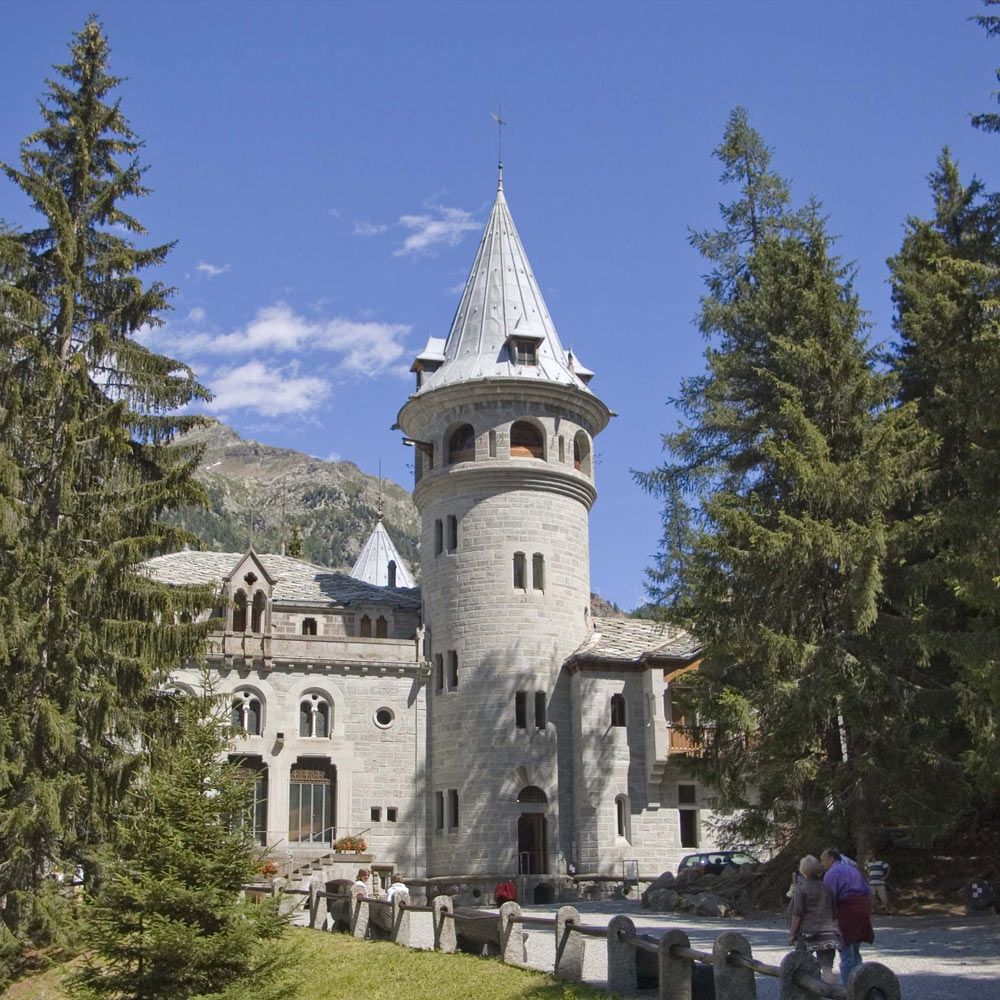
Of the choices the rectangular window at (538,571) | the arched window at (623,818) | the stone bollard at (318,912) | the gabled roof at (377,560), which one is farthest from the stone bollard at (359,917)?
the gabled roof at (377,560)

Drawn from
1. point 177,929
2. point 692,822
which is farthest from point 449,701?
point 177,929

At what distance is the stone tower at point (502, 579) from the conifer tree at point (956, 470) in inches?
489

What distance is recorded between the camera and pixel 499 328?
142 feet

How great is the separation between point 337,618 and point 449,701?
19.3ft

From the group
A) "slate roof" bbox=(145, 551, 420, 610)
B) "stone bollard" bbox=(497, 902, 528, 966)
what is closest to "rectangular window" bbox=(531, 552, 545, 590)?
"slate roof" bbox=(145, 551, 420, 610)

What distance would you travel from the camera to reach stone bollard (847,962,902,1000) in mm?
10406

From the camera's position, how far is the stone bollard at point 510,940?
57.7ft

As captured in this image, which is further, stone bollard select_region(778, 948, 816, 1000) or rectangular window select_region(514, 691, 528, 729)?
rectangular window select_region(514, 691, 528, 729)

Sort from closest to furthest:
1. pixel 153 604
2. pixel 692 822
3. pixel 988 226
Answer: pixel 153 604
pixel 988 226
pixel 692 822

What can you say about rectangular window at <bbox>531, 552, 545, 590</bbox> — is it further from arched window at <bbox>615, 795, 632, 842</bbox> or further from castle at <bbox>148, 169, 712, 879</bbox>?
arched window at <bbox>615, 795, 632, 842</bbox>

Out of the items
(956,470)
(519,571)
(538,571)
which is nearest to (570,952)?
(956,470)

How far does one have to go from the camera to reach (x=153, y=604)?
2381 centimetres

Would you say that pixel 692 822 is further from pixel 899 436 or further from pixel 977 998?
pixel 977 998

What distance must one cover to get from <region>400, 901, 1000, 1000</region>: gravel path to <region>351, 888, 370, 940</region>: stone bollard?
927 mm
